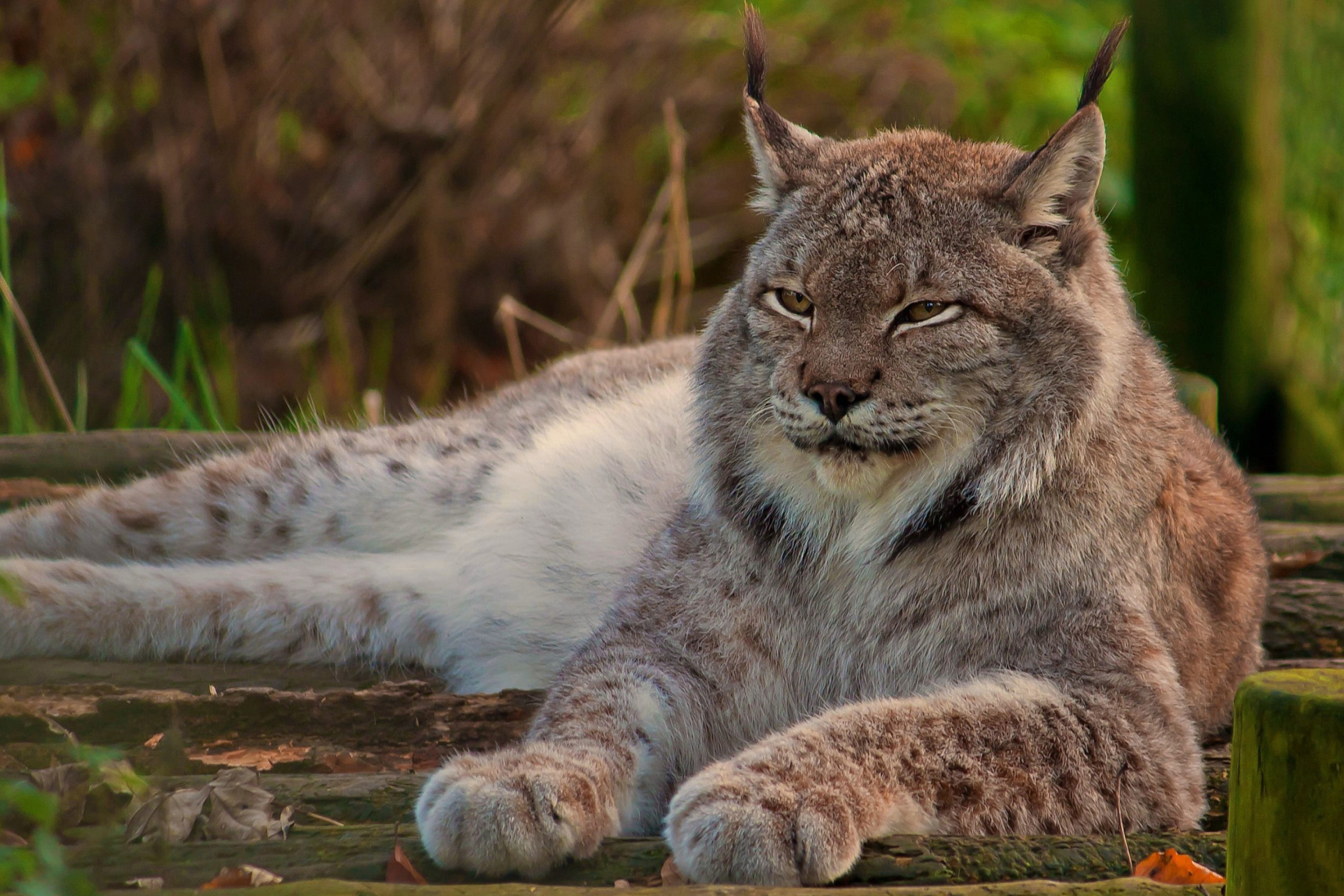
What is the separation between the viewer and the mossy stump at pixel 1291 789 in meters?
1.58

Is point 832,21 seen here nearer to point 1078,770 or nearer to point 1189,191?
point 1189,191

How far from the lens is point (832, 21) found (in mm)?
8805

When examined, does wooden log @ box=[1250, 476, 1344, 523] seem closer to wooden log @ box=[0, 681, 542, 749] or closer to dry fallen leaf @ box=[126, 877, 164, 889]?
wooden log @ box=[0, 681, 542, 749]

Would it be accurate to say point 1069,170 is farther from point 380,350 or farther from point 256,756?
point 380,350

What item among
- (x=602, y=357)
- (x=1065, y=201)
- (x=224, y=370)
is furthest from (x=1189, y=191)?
(x=224, y=370)

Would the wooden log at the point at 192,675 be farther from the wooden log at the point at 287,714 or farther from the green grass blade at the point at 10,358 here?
the green grass blade at the point at 10,358

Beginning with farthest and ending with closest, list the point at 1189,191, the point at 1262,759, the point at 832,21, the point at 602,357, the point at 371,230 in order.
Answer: the point at 832,21 → the point at 371,230 → the point at 1189,191 → the point at 602,357 → the point at 1262,759

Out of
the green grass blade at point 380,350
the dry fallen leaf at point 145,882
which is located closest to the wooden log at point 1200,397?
the dry fallen leaf at point 145,882

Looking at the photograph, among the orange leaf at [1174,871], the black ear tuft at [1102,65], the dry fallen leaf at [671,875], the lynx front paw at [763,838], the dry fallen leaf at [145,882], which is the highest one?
the black ear tuft at [1102,65]

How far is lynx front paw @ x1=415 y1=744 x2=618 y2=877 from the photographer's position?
2.10 m

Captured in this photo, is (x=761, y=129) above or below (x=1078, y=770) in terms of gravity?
above

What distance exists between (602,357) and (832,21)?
16.3 ft

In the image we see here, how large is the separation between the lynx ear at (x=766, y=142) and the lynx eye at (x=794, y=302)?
28 centimetres

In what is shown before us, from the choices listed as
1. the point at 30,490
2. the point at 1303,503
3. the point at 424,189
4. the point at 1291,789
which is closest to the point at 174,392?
the point at 30,490
